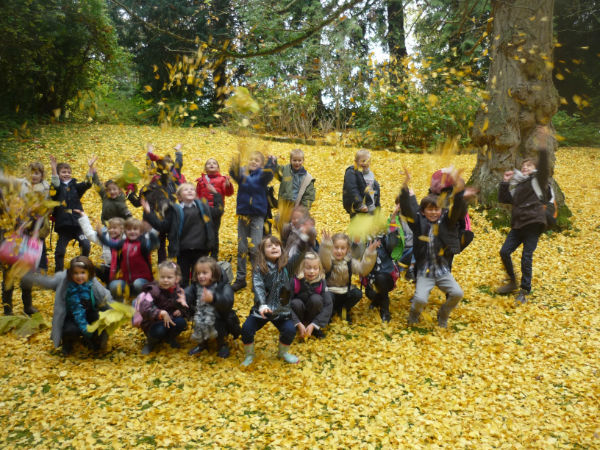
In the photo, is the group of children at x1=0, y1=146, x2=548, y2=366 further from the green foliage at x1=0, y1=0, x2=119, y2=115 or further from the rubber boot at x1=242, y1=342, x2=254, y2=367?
the green foliage at x1=0, y1=0, x2=119, y2=115

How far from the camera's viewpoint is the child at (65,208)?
6020 mm

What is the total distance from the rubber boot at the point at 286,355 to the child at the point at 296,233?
3.16ft

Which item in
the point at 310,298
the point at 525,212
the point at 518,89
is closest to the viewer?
the point at 310,298

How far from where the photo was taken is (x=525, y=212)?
5.60 metres

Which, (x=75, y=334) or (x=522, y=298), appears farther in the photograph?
(x=522, y=298)

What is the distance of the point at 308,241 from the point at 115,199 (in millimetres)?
2896

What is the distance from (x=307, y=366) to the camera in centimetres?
450

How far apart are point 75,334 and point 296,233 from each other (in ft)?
8.43

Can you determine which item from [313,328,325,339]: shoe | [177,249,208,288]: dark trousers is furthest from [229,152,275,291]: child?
[313,328,325,339]: shoe

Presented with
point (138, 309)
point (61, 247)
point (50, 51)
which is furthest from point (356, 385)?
point (50, 51)

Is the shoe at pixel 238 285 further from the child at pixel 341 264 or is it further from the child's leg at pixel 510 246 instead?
the child's leg at pixel 510 246

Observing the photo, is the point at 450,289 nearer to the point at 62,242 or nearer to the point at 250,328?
Result: the point at 250,328

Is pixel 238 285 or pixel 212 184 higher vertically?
pixel 212 184

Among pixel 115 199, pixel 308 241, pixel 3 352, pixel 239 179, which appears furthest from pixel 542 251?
pixel 3 352
